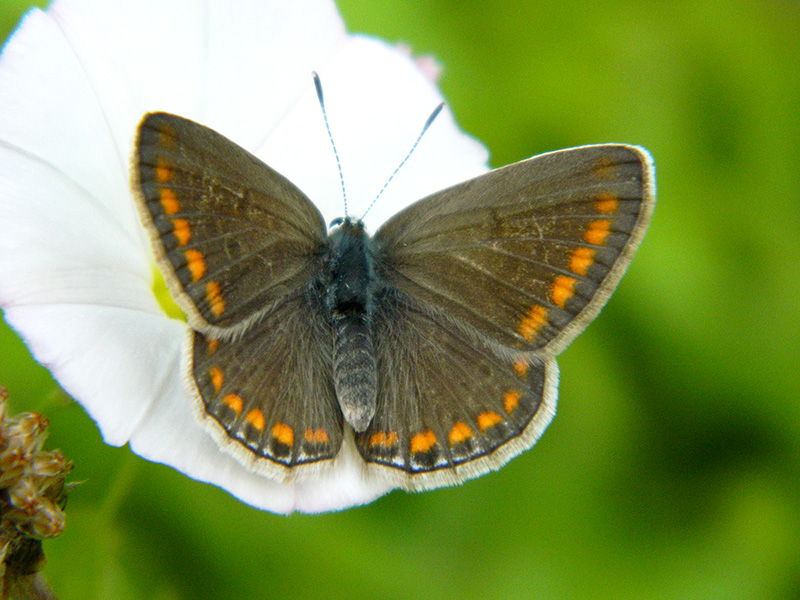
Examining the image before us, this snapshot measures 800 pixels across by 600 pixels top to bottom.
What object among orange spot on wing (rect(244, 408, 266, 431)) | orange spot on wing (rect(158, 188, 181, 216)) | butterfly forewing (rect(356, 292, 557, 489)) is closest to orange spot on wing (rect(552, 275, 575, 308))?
butterfly forewing (rect(356, 292, 557, 489))

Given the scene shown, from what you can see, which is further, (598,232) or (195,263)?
(598,232)

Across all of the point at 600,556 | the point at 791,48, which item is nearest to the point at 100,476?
the point at 600,556

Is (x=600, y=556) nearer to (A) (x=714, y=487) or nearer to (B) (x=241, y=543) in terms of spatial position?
(A) (x=714, y=487)

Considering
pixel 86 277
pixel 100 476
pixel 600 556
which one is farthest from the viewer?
pixel 600 556

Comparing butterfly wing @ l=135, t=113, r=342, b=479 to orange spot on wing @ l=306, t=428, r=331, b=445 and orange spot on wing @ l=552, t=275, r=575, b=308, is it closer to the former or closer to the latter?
orange spot on wing @ l=306, t=428, r=331, b=445

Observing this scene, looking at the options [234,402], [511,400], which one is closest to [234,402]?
[234,402]

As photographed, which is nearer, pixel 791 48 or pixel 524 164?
pixel 524 164

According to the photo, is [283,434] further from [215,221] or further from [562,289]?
[562,289]
